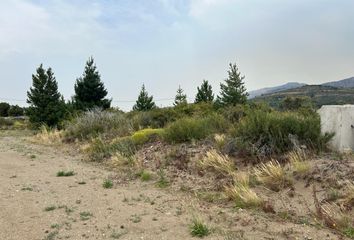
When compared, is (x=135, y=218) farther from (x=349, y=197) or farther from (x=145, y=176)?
(x=145, y=176)

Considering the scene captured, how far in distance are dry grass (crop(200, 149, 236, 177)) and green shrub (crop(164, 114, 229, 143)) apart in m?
2.82

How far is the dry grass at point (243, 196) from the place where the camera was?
7.17 m

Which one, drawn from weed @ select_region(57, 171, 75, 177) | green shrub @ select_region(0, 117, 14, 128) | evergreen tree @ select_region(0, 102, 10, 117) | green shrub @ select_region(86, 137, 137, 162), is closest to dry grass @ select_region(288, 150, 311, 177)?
weed @ select_region(57, 171, 75, 177)

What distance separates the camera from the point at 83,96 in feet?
123

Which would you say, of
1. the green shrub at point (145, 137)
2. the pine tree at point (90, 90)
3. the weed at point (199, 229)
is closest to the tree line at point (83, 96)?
the pine tree at point (90, 90)

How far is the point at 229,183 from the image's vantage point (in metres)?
8.48

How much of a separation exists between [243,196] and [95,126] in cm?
1452

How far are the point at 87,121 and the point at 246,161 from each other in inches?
532

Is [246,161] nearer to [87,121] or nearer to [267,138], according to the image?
[267,138]

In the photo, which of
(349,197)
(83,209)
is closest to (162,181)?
(83,209)

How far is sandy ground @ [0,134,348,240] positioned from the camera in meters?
6.00

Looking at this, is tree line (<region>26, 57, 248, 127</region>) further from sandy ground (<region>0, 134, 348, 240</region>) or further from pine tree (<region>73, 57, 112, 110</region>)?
sandy ground (<region>0, 134, 348, 240</region>)

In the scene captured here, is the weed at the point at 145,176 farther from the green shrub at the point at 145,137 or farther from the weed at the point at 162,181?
the green shrub at the point at 145,137

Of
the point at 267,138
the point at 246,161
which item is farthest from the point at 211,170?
the point at 267,138
